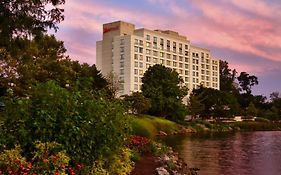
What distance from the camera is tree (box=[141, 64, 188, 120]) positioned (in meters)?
77.1

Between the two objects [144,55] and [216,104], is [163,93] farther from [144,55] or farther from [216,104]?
[144,55]

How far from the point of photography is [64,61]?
5075 centimetres


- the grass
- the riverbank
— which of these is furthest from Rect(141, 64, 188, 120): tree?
the grass

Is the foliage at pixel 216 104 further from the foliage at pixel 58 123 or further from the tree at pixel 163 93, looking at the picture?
the foliage at pixel 58 123

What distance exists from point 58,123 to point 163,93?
7012 cm

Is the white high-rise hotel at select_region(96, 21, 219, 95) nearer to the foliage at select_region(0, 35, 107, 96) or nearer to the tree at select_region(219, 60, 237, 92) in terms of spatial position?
the tree at select_region(219, 60, 237, 92)

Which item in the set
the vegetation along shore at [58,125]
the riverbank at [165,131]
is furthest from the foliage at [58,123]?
the riverbank at [165,131]

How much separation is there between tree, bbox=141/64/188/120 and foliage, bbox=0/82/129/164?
6237cm

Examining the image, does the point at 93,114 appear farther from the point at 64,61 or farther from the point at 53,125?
the point at 64,61

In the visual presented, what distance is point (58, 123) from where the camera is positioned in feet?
37.9

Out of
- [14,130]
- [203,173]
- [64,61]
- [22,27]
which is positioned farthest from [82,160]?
[64,61]

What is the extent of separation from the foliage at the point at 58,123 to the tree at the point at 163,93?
62.4m

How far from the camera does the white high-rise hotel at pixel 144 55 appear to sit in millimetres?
153125

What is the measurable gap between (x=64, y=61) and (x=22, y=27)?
1350 inches
